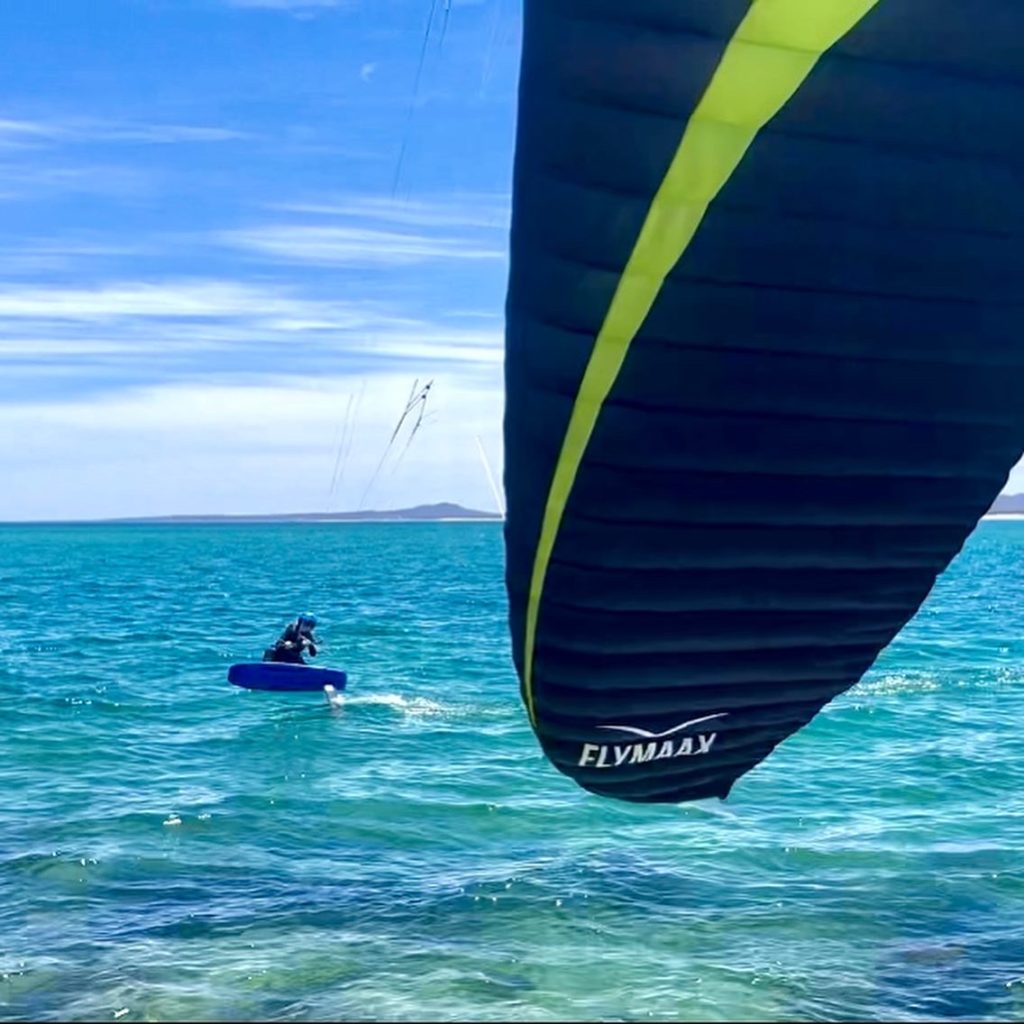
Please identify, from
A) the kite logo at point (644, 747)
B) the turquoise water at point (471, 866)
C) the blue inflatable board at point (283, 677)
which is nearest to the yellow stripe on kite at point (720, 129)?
the kite logo at point (644, 747)

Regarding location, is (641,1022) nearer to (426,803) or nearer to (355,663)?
A: (426,803)

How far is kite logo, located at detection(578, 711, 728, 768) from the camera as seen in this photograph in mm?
3676

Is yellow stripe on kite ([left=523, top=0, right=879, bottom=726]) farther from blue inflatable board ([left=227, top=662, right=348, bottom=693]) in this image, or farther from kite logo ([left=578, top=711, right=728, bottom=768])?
blue inflatable board ([left=227, top=662, right=348, bottom=693])

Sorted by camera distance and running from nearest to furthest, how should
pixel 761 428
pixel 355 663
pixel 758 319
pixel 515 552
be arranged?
pixel 758 319 < pixel 761 428 < pixel 515 552 < pixel 355 663

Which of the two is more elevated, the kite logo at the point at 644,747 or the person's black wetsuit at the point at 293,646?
the kite logo at the point at 644,747

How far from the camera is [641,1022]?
10391 mm

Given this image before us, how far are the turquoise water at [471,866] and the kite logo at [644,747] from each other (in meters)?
7.29

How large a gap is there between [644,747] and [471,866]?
11.6m

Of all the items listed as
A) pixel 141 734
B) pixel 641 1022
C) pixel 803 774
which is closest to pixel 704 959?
pixel 641 1022

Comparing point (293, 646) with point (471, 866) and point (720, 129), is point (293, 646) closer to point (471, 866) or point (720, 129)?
point (471, 866)

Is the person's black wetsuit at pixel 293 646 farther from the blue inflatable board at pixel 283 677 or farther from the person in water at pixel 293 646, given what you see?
the blue inflatable board at pixel 283 677

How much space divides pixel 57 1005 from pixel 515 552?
8.85 meters

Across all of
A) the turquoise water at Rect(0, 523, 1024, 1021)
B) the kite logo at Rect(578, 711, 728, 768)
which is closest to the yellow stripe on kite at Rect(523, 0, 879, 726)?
the kite logo at Rect(578, 711, 728, 768)

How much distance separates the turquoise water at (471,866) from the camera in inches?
433
